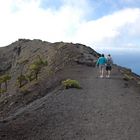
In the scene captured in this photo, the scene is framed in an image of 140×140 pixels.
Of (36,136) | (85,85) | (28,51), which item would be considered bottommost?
(36,136)

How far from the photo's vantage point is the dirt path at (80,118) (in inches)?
677

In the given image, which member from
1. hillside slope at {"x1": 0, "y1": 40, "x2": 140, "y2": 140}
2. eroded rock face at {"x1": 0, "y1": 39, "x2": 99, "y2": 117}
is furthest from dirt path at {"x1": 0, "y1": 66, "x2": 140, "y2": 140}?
eroded rock face at {"x1": 0, "y1": 39, "x2": 99, "y2": 117}

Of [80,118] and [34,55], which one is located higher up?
[34,55]

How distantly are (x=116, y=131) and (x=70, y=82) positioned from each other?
40.8 feet

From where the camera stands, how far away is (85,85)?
3153 centimetres

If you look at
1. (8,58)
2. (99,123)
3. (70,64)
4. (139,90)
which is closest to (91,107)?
(99,123)

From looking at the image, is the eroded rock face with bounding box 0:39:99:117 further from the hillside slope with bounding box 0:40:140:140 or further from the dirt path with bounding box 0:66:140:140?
the dirt path with bounding box 0:66:140:140

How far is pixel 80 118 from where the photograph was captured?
65.7 ft

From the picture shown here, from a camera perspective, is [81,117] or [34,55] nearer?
[81,117]

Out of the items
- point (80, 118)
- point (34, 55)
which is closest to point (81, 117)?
point (80, 118)

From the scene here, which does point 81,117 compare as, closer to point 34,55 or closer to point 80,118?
point 80,118

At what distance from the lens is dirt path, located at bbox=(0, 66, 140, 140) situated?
56.4 feet

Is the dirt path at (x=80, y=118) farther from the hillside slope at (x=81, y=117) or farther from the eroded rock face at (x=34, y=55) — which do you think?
the eroded rock face at (x=34, y=55)

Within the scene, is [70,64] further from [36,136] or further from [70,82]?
[36,136]
